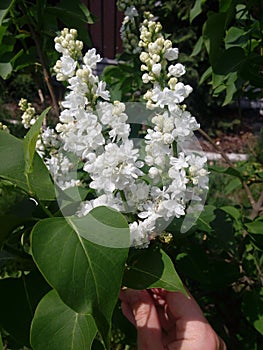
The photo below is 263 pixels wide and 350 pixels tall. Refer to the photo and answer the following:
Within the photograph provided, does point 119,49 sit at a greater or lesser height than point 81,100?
lesser

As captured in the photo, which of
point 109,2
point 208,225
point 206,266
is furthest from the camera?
point 109,2

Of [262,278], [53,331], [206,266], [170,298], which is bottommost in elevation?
[262,278]

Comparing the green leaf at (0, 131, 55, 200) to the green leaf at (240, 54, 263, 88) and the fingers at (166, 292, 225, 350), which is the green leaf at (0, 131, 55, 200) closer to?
the fingers at (166, 292, 225, 350)

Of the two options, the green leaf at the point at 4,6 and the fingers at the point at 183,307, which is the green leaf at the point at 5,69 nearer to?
the green leaf at the point at 4,6

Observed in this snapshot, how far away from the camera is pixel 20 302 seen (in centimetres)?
86

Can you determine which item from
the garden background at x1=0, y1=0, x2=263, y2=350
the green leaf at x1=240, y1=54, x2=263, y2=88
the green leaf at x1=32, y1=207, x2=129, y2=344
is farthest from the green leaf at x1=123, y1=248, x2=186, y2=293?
the green leaf at x1=240, y1=54, x2=263, y2=88

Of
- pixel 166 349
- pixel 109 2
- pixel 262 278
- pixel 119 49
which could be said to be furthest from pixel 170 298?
pixel 119 49

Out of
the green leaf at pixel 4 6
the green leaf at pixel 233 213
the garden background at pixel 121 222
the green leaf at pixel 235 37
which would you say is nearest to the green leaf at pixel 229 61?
the garden background at pixel 121 222

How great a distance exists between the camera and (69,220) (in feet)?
2.33

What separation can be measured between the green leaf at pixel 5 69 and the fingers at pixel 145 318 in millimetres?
722

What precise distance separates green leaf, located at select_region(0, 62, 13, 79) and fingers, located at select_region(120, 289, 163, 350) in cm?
72

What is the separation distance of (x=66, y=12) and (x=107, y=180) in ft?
2.48

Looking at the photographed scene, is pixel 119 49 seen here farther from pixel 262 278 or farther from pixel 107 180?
pixel 107 180

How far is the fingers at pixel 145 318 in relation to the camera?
3.11 ft
